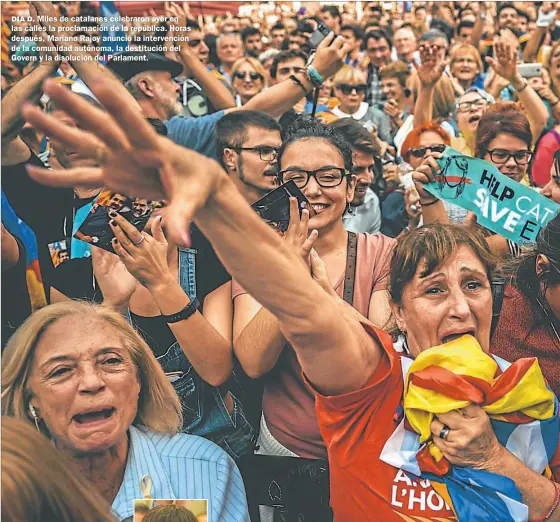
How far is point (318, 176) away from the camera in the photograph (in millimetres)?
2557

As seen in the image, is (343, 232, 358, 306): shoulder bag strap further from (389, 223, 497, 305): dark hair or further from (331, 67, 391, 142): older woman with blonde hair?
(331, 67, 391, 142): older woman with blonde hair

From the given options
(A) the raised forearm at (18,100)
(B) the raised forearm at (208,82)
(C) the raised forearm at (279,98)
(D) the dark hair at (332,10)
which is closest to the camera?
(A) the raised forearm at (18,100)

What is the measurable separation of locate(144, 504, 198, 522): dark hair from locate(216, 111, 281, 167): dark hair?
Result: 4.76 feet

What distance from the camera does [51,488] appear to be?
119 centimetres

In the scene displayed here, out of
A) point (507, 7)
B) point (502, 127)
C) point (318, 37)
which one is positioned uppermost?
point (318, 37)

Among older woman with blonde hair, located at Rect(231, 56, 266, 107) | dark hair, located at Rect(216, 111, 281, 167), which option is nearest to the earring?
dark hair, located at Rect(216, 111, 281, 167)

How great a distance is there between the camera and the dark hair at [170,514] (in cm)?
196

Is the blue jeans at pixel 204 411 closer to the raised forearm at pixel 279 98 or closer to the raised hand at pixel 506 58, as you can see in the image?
the raised forearm at pixel 279 98

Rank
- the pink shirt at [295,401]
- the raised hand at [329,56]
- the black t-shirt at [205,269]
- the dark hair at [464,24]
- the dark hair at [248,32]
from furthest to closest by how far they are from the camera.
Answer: the dark hair at [464,24] < the dark hair at [248,32] < the raised hand at [329,56] < the black t-shirt at [205,269] < the pink shirt at [295,401]

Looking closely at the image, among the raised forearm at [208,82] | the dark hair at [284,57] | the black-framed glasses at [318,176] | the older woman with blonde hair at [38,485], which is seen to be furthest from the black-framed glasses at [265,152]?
the dark hair at [284,57]

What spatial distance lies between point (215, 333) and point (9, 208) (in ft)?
3.44

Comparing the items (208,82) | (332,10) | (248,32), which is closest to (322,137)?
(208,82)

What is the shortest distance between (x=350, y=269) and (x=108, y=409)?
33.3 inches

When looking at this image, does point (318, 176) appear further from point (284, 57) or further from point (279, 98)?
point (284, 57)
